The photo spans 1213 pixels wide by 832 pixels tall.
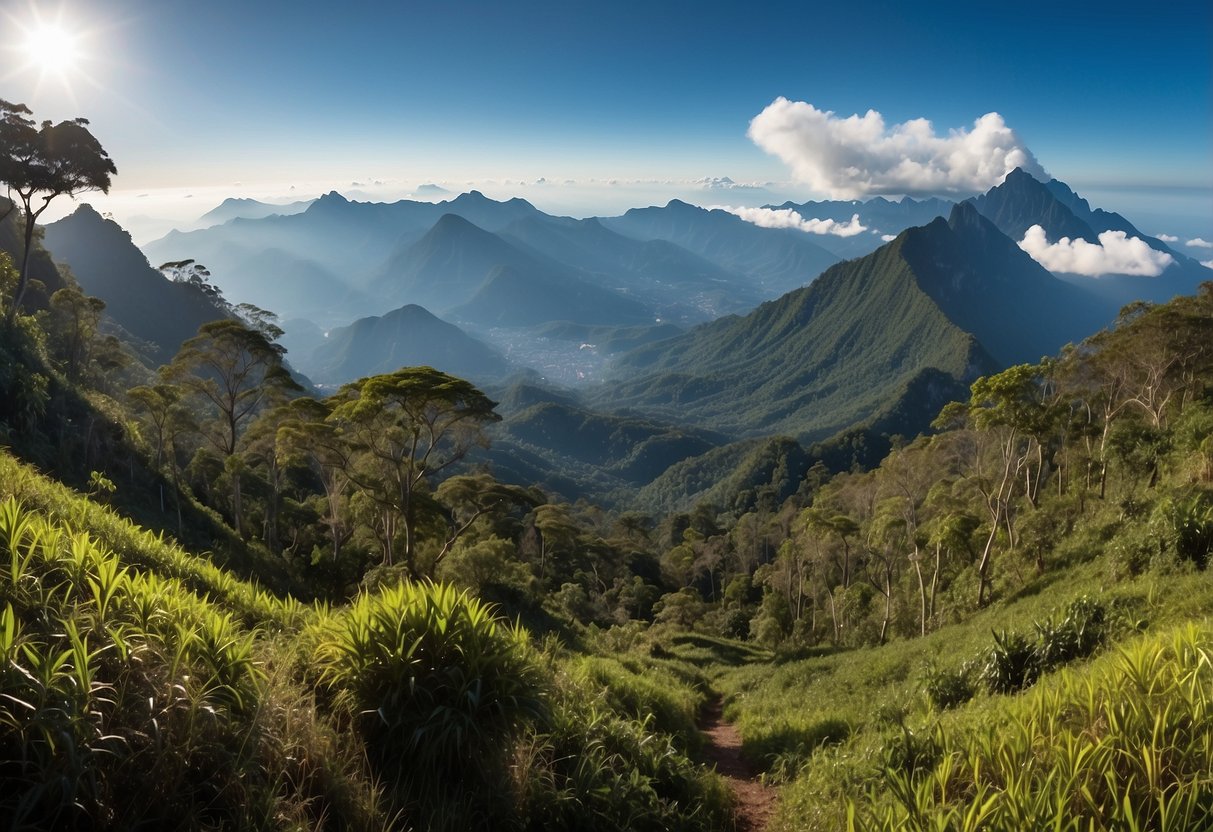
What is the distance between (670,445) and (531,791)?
613 ft

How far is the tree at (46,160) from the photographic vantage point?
65.4ft

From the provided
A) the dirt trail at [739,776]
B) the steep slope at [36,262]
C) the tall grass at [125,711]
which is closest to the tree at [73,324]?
the steep slope at [36,262]

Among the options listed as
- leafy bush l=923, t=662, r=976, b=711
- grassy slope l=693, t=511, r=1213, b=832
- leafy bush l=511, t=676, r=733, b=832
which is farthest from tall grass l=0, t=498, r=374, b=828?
leafy bush l=923, t=662, r=976, b=711

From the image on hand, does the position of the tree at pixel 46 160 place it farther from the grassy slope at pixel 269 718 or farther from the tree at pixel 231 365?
the grassy slope at pixel 269 718

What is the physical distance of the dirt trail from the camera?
6155 millimetres

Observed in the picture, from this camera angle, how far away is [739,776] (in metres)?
8.39

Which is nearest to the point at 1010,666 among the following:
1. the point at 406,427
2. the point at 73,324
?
the point at 406,427

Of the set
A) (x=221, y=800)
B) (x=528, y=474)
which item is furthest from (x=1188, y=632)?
(x=528, y=474)

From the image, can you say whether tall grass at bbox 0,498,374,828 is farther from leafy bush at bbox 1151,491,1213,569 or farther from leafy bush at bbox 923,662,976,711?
leafy bush at bbox 1151,491,1213,569

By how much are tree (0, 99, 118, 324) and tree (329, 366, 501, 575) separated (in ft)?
39.9

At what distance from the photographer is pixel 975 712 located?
19.0 ft

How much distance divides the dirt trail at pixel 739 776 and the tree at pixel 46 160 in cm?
2416

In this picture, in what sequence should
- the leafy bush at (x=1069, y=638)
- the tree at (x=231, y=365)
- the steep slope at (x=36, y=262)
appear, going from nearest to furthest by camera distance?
the leafy bush at (x=1069, y=638) < the tree at (x=231, y=365) < the steep slope at (x=36, y=262)

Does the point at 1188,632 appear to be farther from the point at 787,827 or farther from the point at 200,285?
the point at 200,285
